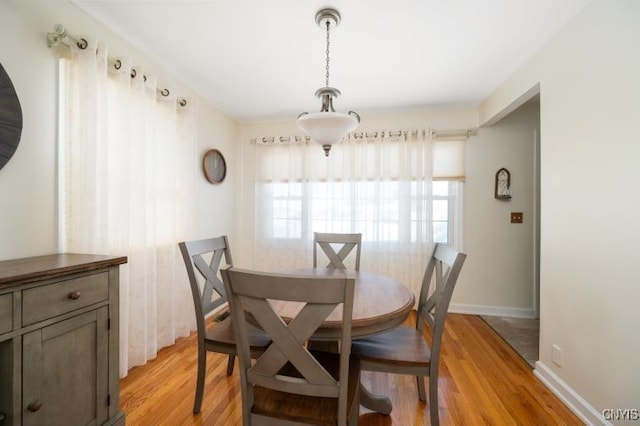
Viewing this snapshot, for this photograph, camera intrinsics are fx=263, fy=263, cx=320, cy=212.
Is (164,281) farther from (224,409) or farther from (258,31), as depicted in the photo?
(258,31)

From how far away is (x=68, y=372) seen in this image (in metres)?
1.22

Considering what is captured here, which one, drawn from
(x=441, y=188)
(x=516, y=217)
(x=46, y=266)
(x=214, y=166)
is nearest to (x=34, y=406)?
(x=46, y=266)

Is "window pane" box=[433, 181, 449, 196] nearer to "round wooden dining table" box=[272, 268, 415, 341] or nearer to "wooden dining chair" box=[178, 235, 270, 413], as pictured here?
"round wooden dining table" box=[272, 268, 415, 341]

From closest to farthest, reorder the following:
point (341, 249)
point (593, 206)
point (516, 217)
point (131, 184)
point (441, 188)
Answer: point (593, 206) → point (131, 184) → point (341, 249) → point (516, 217) → point (441, 188)

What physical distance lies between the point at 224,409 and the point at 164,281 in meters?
1.20

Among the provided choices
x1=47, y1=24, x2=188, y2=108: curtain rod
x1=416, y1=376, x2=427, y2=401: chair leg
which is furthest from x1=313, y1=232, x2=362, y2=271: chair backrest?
x1=47, y1=24, x2=188, y2=108: curtain rod

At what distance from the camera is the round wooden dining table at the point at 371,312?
1129mm

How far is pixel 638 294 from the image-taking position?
129 centimetres

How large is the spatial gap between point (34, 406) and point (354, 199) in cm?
288

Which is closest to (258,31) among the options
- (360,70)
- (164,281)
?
(360,70)

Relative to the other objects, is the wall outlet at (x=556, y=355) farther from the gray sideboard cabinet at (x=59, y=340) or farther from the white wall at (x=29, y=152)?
the white wall at (x=29, y=152)

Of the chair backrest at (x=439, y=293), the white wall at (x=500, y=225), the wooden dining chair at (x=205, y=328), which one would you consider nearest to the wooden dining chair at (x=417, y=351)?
the chair backrest at (x=439, y=293)

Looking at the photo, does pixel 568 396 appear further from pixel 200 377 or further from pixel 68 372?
pixel 68 372

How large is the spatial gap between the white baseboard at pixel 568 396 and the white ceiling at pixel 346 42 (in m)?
2.39
